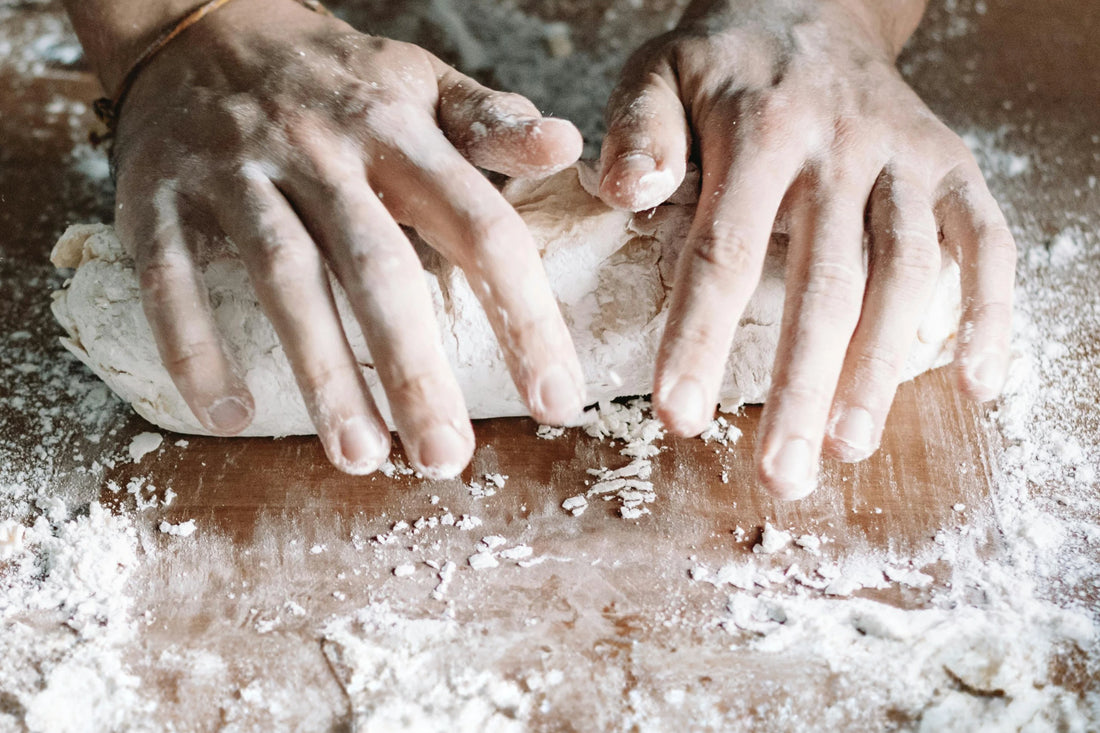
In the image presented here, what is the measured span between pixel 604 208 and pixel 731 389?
29 centimetres

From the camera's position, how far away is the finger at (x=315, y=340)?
0.86m

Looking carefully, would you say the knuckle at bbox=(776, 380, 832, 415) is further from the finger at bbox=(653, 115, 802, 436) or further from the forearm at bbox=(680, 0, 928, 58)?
the forearm at bbox=(680, 0, 928, 58)

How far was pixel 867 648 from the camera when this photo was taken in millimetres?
884

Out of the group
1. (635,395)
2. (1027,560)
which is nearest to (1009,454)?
(1027,560)

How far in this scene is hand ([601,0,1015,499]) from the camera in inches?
35.1

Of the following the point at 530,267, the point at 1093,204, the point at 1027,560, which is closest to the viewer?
the point at 530,267

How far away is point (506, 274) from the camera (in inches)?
34.1

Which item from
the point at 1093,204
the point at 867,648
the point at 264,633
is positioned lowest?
the point at 264,633

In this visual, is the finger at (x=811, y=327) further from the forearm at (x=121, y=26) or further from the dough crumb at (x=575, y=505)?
the forearm at (x=121, y=26)

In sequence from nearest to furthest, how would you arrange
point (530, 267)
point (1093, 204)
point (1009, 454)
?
point (530, 267)
point (1009, 454)
point (1093, 204)

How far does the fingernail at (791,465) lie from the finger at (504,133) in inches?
15.3

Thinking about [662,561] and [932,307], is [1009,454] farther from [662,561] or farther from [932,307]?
[662,561]

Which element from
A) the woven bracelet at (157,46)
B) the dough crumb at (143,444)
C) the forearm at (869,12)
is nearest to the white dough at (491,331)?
the dough crumb at (143,444)

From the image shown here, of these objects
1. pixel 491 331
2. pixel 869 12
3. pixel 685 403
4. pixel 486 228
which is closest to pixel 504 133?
pixel 486 228
